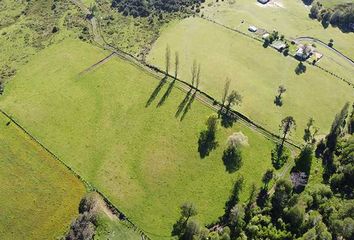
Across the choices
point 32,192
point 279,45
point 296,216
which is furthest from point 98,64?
point 296,216

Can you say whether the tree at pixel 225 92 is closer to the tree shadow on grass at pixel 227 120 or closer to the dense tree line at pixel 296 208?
the tree shadow on grass at pixel 227 120

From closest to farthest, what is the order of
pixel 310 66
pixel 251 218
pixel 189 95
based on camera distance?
1. pixel 251 218
2. pixel 189 95
3. pixel 310 66

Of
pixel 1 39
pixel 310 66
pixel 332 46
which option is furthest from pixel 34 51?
pixel 332 46

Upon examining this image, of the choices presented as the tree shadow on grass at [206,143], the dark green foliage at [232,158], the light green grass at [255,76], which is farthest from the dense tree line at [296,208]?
the tree shadow on grass at [206,143]

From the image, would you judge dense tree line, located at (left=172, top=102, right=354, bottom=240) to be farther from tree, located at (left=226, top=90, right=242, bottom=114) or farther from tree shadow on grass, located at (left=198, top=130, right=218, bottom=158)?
tree, located at (left=226, top=90, right=242, bottom=114)

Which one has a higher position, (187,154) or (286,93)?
(286,93)

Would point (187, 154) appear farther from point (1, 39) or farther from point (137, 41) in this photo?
point (1, 39)

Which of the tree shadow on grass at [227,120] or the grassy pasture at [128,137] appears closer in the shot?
the grassy pasture at [128,137]
